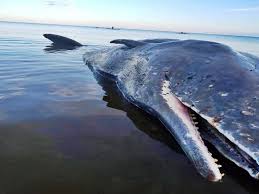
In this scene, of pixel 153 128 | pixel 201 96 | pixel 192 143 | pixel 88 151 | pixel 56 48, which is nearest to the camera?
pixel 192 143

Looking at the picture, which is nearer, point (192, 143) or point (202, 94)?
point (192, 143)

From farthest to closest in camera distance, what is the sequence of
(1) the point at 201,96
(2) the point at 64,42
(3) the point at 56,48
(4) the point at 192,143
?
(2) the point at 64,42 < (3) the point at 56,48 < (1) the point at 201,96 < (4) the point at 192,143

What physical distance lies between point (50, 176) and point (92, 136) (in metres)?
1.03

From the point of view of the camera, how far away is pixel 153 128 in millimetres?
4340

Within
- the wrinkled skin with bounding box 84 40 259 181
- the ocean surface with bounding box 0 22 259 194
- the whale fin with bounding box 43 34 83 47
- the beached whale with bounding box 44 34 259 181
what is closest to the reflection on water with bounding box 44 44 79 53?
the whale fin with bounding box 43 34 83 47

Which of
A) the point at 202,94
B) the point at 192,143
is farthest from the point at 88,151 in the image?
the point at 202,94

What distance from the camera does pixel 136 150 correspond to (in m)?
3.60

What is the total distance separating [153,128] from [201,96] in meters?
0.78

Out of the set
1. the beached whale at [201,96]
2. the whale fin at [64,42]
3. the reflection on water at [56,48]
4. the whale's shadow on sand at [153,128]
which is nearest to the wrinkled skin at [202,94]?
the beached whale at [201,96]

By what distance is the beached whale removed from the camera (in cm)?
306

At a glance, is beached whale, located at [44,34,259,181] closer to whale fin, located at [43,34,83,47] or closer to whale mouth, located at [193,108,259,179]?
whale mouth, located at [193,108,259,179]

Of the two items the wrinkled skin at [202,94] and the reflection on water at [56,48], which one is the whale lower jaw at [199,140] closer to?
the wrinkled skin at [202,94]

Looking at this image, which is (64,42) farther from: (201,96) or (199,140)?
(199,140)

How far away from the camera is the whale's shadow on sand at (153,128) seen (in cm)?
309
